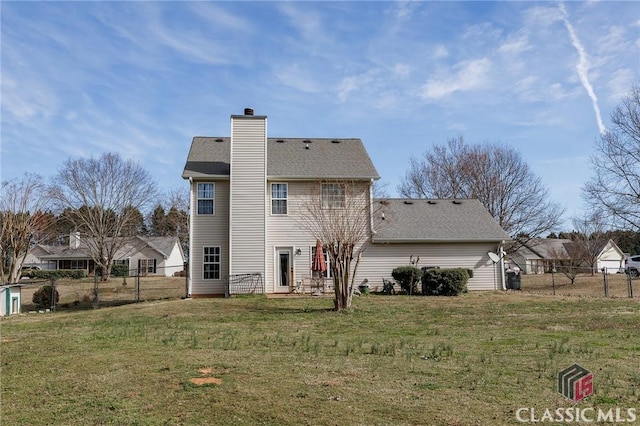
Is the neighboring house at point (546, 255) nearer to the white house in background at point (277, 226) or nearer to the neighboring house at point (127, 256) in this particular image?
the white house in background at point (277, 226)

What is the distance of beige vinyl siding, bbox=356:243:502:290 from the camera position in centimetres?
2275

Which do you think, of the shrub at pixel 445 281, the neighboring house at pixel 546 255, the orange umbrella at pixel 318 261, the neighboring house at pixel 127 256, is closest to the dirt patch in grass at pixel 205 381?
the orange umbrella at pixel 318 261

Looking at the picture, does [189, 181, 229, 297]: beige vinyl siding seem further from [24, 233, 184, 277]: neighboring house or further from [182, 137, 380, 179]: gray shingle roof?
[24, 233, 184, 277]: neighboring house

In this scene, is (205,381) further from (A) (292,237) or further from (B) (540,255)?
(B) (540,255)

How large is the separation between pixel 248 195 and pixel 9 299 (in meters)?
9.59

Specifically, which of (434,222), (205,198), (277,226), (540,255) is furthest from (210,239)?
(540,255)

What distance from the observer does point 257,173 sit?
71.1 ft

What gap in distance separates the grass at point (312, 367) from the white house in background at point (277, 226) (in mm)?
7598

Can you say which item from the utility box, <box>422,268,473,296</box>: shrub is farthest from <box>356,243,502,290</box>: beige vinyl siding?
the utility box

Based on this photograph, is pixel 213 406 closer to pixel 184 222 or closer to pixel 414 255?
pixel 414 255

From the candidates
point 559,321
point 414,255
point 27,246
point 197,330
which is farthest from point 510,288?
point 27,246

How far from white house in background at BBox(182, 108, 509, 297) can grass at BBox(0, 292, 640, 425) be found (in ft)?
24.9

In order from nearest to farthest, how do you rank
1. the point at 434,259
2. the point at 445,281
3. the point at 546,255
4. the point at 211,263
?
the point at 445,281 < the point at 211,263 < the point at 434,259 < the point at 546,255

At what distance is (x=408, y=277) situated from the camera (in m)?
21.6
